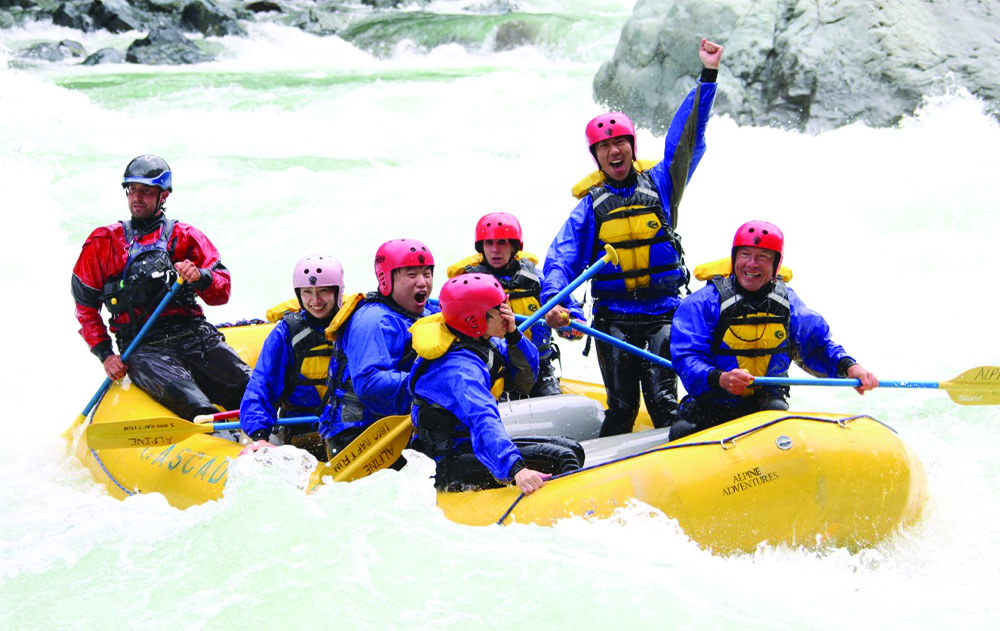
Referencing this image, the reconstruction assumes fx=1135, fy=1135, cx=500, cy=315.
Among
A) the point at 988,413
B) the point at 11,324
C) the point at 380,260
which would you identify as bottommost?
the point at 11,324

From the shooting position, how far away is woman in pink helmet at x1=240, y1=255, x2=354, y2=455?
4941 mm

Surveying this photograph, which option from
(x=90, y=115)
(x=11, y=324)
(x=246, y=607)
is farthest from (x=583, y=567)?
(x=90, y=115)

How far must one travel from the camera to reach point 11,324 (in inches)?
360

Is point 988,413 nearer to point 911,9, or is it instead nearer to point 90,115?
point 911,9

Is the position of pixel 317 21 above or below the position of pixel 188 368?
below

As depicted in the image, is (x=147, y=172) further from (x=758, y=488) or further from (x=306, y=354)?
(x=758, y=488)

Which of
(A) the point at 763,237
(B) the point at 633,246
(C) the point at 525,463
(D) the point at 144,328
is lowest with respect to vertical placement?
(D) the point at 144,328

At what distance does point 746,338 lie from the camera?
14.9 feet

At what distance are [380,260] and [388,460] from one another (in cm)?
81

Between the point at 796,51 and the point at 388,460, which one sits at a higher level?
the point at 796,51

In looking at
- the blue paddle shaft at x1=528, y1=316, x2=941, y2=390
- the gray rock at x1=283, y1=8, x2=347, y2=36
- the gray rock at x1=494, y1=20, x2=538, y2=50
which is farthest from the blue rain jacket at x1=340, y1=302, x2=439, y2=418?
the gray rock at x1=283, y1=8, x2=347, y2=36

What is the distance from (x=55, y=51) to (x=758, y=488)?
811 inches

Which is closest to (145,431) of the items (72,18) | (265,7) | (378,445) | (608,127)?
(378,445)

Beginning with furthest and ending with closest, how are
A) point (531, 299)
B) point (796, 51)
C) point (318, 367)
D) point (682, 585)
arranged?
point (796, 51) → point (531, 299) → point (318, 367) → point (682, 585)
